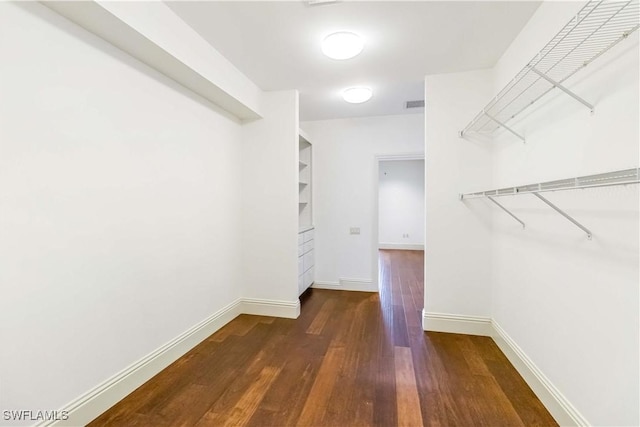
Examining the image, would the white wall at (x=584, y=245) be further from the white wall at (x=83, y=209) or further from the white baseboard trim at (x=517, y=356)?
the white wall at (x=83, y=209)

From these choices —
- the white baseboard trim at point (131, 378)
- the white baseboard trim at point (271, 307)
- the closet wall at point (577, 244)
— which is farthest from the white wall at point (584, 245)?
the white baseboard trim at point (131, 378)

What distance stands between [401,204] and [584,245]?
6.63 metres

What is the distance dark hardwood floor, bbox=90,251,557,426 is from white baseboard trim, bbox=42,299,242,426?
0.05 meters

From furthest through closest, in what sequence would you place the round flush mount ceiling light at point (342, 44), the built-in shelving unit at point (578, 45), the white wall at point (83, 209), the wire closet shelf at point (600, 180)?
the round flush mount ceiling light at point (342, 44) → the white wall at point (83, 209) → the built-in shelving unit at point (578, 45) → the wire closet shelf at point (600, 180)

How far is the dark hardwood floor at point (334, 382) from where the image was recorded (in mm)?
1577

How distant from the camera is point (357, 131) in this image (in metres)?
4.04

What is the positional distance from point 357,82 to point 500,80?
131 centimetres

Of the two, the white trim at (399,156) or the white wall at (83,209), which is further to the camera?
the white trim at (399,156)

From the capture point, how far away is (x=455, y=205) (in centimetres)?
263

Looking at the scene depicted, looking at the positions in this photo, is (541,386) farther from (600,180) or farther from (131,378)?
(131,378)

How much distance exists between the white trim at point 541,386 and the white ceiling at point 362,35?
237cm

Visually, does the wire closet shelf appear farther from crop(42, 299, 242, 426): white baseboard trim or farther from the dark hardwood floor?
crop(42, 299, 242, 426): white baseboard trim

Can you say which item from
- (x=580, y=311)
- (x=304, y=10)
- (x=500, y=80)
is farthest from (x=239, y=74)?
(x=580, y=311)

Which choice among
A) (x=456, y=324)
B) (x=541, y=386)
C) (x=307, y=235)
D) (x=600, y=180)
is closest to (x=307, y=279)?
(x=307, y=235)
